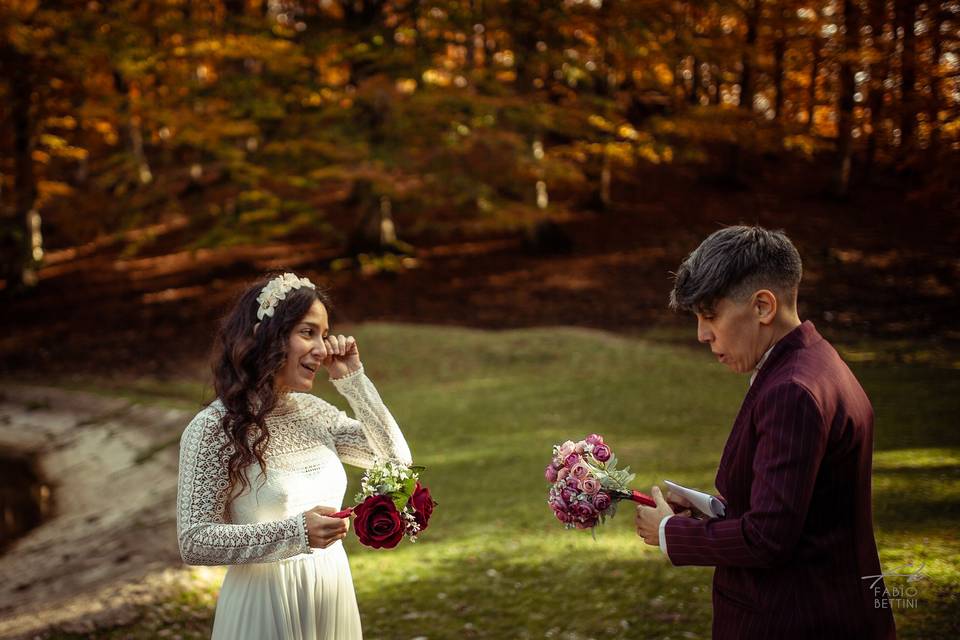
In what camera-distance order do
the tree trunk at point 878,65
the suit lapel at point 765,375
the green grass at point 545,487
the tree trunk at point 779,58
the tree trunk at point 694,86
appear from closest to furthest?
the suit lapel at point 765,375, the green grass at point 545,487, the tree trunk at point 878,65, the tree trunk at point 779,58, the tree trunk at point 694,86

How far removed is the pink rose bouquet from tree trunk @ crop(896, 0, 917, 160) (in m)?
8.62

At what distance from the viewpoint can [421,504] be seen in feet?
9.67

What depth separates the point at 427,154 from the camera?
723 inches

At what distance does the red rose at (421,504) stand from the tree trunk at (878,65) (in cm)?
1015

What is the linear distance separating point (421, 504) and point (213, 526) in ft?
2.39

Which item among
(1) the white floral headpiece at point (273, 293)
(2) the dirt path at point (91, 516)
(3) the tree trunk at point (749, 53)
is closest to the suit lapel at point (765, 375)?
(1) the white floral headpiece at point (273, 293)

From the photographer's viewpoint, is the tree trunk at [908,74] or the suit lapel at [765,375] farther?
the tree trunk at [908,74]

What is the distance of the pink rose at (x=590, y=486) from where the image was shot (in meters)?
2.74

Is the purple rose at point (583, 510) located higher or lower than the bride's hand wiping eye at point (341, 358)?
lower

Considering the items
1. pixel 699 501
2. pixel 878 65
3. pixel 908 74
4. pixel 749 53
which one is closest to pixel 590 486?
pixel 699 501

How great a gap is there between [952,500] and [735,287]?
5.88m

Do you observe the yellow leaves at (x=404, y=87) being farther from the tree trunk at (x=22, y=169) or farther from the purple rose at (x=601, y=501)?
the purple rose at (x=601, y=501)

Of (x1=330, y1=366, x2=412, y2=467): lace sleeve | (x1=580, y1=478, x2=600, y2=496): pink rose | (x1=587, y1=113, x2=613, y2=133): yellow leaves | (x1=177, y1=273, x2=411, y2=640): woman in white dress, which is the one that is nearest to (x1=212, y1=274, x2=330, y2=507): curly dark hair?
(x1=177, y1=273, x2=411, y2=640): woman in white dress

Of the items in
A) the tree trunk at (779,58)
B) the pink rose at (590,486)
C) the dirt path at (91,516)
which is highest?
the tree trunk at (779,58)
